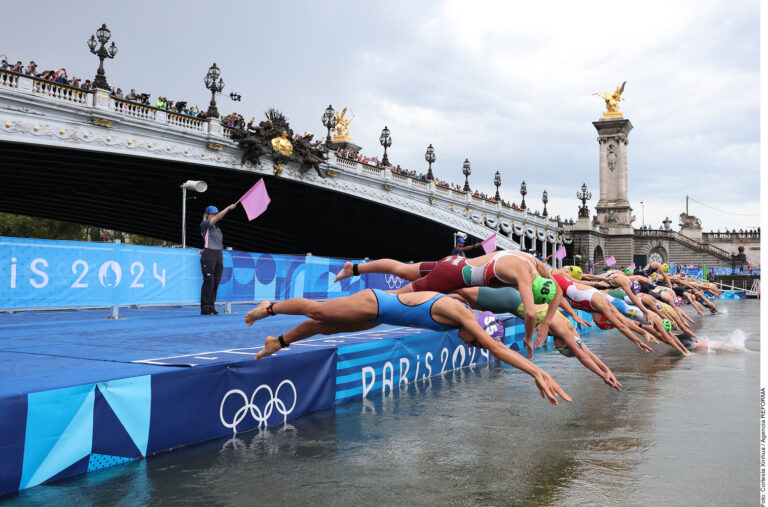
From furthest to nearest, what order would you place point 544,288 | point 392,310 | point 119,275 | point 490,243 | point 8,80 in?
point 8,80, point 490,243, point 119,275, point 544,288, point 392,310

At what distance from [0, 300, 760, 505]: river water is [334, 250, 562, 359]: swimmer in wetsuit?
1.17 m

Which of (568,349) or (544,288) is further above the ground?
(544,288)

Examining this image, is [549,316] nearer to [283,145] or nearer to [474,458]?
[474,458]

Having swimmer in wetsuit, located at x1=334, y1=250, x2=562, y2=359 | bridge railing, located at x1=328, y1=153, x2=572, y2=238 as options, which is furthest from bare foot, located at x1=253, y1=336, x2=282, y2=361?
bridge railing, located at x1=328, y1=153, x2=572, y2=238

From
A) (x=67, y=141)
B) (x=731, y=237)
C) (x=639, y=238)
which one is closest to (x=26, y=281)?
(x=67, y=141)

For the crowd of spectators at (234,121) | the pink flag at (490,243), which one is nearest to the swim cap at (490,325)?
the pink flag at (490,243)

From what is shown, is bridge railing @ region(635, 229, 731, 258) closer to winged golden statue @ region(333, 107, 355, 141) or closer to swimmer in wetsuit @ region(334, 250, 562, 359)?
winged golden statue @ region(333, 107, 355, 141)

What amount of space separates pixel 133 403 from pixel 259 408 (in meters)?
1.61

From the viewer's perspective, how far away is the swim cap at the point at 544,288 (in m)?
7.37

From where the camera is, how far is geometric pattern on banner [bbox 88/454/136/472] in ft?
16.7

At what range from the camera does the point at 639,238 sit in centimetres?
8500

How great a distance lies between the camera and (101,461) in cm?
518

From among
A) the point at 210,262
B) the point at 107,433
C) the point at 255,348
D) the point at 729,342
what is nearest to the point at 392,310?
the point at 107,433

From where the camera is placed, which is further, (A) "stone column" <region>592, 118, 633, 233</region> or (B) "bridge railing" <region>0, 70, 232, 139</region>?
(A) "stone column" <region>592, 118, 633, 233</region>
